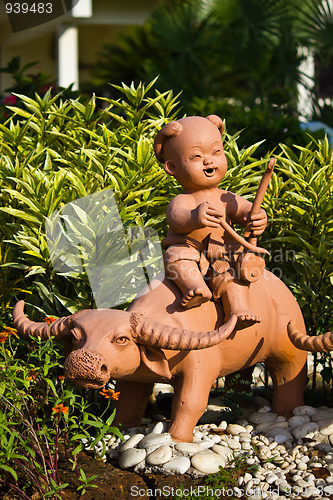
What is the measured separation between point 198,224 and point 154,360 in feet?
2.28

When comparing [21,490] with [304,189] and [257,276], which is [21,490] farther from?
[304,189]

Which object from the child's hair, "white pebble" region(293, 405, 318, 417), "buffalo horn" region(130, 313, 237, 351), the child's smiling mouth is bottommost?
"white pebble" region(293, 405, 318, 417)

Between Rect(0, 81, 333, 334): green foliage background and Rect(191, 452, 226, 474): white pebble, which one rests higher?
Rect(0, 81, 333, 334): green foliage background

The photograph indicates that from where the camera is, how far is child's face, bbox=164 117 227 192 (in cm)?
316

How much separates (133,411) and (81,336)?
2.14 feet

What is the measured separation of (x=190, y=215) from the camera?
3.12 meters

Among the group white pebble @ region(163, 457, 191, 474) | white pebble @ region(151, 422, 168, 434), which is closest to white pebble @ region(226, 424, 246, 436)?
white pebble @ region(151, 422, 168, 434)

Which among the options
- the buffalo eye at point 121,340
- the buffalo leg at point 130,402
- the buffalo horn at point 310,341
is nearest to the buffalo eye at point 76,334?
the buffalo eye at point 121,340

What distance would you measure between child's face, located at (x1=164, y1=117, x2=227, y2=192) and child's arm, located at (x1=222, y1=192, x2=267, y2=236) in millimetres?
135

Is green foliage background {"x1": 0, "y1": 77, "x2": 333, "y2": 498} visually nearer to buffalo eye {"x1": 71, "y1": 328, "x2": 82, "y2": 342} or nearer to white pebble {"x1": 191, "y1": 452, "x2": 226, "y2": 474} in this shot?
buffalo eye {"x1": 71, "y1": 328, "x2": 82, "y2": 342}

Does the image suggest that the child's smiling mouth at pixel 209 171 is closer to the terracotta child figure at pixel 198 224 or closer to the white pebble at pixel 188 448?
the terracotta child figure at pixel 198 224

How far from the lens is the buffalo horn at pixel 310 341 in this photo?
3.18 m

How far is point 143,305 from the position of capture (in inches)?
125

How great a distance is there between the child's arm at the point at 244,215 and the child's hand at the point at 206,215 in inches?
6.9
